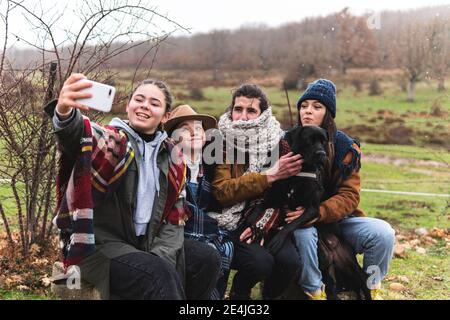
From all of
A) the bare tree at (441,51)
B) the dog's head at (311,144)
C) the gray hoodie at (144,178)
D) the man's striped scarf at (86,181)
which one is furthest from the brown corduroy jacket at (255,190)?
the bare tree at (441,51)

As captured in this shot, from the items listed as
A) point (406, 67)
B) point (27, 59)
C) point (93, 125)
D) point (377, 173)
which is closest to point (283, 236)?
point (93, 125)

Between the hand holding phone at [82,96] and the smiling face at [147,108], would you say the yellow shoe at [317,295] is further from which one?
the hand holding phone at [82,96]

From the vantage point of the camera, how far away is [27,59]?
480 centimetres

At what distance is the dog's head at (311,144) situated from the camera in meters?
3.67

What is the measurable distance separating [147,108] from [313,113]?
1.40 metres

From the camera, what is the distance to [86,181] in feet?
9.23

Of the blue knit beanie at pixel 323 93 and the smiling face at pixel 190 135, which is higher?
the blue knit beanie at pixel 323 93

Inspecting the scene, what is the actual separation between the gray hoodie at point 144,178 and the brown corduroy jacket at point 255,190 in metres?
0.70

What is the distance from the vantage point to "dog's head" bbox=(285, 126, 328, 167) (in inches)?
144

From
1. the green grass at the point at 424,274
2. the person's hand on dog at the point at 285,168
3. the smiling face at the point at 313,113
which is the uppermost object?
the smiling face at the point at 313,113

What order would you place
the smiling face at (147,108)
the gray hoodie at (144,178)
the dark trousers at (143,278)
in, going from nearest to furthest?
the dark trousers at (143,278)
the gray hoodie at (144,178)
the smiling face at (147,108)

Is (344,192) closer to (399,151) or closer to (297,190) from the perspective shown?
(297,190)

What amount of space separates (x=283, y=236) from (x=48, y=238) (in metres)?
2.51

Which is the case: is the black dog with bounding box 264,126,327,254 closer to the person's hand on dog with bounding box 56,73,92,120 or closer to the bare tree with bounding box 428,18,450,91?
the person's hand on dog with bounding box 56,73,92,120
